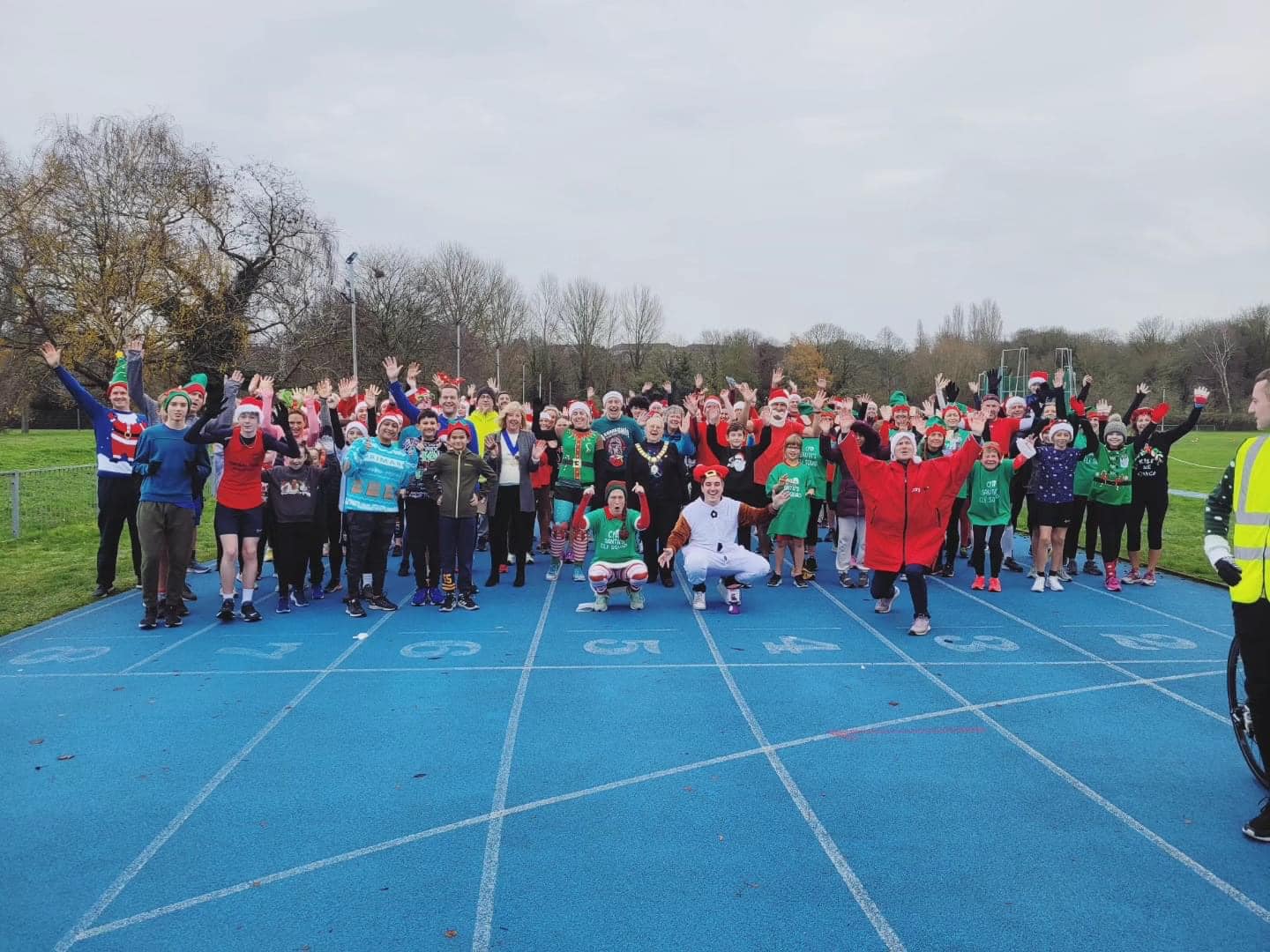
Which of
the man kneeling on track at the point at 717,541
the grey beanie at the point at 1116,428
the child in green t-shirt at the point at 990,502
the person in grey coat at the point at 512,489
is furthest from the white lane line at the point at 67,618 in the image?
the grey beanie at the point at 1116,428

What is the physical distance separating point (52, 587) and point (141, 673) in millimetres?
4293

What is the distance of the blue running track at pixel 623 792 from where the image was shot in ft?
10.7

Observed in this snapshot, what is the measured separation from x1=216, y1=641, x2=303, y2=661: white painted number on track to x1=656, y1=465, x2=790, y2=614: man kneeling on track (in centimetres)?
368

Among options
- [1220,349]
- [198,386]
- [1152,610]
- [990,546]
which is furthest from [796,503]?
[1220,349]

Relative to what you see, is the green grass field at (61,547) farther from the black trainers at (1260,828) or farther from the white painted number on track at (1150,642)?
the black trainers at (1260,828)

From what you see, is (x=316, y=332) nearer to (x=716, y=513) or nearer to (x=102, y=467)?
(x=102, y=467)

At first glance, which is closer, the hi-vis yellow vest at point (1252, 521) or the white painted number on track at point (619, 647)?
the hi-vis yellow vest at point (1252, 521)

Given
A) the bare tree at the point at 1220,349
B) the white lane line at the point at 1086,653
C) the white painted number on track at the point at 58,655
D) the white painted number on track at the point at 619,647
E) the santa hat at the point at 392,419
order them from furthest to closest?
the bare tree at the point at 1220,349 → the santa hat at the point at 392,419 → the white painted number on track at the point at 619,647 → the white painted number on track at the point at 58,655 → the white lane line at the point at 1086,653

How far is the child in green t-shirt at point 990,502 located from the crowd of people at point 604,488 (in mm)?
31

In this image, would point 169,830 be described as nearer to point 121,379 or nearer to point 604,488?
point 604,488

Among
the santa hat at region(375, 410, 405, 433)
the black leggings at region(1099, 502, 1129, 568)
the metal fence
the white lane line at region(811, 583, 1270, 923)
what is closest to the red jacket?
the white lane line at region(811, 583, 1270, 923)

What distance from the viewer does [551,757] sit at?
4.77 metres

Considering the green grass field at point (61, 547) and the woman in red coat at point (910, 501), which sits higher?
the woman in red coat at point (910, 501)

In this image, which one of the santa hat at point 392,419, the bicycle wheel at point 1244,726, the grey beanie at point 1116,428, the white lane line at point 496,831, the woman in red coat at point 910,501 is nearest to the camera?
the white lane line at point 496,831
